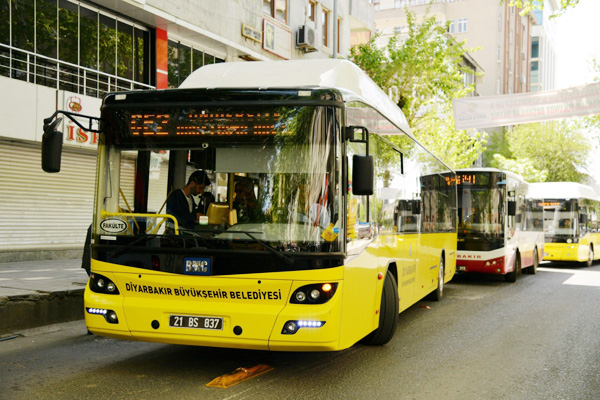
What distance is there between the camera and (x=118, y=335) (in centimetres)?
627

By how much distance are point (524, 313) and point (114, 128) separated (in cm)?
801

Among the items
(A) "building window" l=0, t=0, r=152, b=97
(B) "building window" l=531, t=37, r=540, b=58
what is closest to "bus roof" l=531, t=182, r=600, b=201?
(A) "building window" l=0, t=0, r=152, b=97

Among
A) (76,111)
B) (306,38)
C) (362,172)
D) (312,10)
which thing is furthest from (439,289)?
(312,10)

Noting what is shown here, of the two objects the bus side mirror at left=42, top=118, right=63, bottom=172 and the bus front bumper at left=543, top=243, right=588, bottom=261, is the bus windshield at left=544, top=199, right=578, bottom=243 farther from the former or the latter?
the bus side mirror at left=42, top=118, right=63, bottom=172

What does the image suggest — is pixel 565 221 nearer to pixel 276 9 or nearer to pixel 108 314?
pixel 276 9

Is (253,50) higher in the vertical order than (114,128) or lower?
higher

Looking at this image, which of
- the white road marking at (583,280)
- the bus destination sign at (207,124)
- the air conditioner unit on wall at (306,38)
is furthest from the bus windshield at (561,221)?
the bus destination sign at (207,124)

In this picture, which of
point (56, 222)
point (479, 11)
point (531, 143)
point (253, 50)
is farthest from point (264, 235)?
point (479, 11)

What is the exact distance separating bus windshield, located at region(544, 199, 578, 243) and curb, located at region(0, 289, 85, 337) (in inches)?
782

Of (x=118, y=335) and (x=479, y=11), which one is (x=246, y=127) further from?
(x=479, y=11)

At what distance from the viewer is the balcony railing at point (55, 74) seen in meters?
15.1

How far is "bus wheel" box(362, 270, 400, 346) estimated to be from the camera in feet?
26.3

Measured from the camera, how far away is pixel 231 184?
610 centimetres

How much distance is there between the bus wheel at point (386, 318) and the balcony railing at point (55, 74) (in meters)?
10.9
